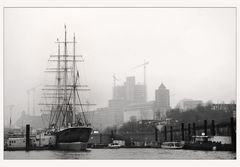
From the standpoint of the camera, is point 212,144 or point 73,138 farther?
point 73,138

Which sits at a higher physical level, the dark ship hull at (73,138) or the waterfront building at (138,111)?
the waterfront building at (138,111)

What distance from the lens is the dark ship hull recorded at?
160ft

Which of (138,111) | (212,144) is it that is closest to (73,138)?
(212,144)

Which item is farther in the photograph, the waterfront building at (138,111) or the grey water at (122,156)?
the waterfront building at (138,111)

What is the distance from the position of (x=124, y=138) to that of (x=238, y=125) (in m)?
65.6

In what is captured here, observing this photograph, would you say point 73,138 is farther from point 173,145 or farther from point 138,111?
point 138,111

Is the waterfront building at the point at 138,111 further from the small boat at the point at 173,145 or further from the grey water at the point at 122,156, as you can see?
the grey water at the point at 122,156

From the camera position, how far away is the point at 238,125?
22562mm

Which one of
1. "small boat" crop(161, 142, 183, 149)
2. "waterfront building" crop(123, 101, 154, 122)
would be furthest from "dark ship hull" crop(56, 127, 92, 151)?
"waterfront building" crop(123, 101, 154, 122)

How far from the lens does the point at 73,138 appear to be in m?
49.2

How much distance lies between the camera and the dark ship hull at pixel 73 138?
4881cm

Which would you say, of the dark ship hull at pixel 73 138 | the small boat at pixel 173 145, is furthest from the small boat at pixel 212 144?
the dark ship hull at pixel 73 138
